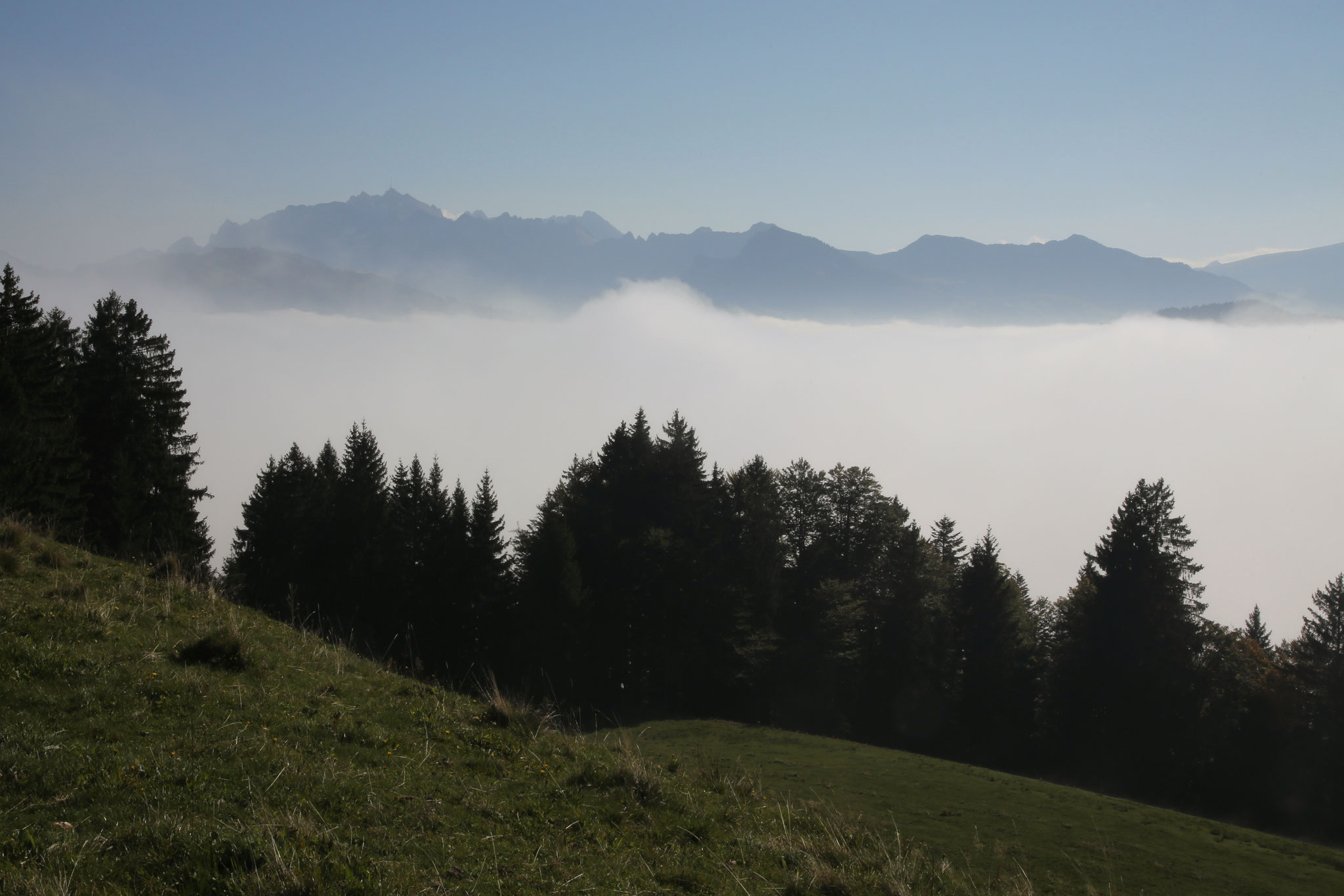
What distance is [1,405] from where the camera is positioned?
32812mm

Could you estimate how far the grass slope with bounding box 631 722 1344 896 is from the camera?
1548 cm

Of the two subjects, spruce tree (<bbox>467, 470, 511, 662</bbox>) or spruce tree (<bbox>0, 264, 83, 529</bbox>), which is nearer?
spruce tree (<bbox>0, 264, 83, 529</bbox>)

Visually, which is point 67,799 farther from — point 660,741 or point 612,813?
point 660,741

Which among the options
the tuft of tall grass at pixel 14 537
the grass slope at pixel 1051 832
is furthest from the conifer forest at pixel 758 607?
the tuft of tall grass at pixel 14 537

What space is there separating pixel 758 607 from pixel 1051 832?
28.3 m

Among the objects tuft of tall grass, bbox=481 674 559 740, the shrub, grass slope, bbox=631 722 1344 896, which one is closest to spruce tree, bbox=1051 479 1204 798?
grass slope, bbox=631 722 1344 896

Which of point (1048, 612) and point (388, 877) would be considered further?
point (1048, 612)

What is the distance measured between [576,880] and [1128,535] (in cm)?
4677

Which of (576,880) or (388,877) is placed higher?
(388,877)

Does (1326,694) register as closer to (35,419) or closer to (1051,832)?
(1051,832)

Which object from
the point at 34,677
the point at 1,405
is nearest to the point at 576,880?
the point at 34,677

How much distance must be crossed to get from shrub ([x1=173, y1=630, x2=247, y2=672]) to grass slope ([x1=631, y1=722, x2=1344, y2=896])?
242 inches

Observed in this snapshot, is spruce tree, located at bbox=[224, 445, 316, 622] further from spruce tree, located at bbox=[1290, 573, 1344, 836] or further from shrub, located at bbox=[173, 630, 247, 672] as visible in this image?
spruce tree, located at bbox=[1290, 573, 1344, 836]

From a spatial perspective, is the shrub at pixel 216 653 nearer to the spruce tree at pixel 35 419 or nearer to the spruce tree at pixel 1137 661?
the spruce tree at pixel 35 419
